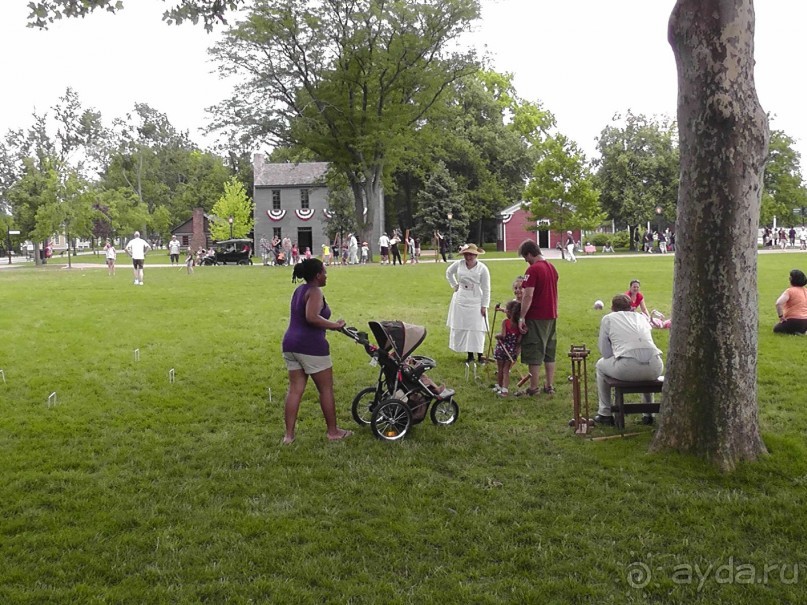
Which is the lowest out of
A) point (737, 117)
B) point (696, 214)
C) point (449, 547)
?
point (449, 547)

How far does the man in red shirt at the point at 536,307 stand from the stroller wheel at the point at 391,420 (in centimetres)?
193

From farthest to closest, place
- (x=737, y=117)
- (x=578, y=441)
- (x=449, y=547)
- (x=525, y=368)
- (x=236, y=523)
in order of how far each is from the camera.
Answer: (x=525, y=368)
(x=578, y=441)
(x=737, y=117)
(x=236, y=523)
(x=449, y=547)

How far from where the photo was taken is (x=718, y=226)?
4934 millimetres

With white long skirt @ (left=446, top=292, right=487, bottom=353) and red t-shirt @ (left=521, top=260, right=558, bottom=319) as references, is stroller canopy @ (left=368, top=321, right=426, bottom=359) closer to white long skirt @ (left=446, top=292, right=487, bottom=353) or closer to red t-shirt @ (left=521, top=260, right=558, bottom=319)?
red t-shirt @ (left=521, top=260, right=558, bottom=319)

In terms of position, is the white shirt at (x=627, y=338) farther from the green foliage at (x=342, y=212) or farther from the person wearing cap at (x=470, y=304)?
the green foliage at (x=342, y=212)

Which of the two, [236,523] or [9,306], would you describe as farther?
[9,306]

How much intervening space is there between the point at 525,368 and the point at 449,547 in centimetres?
547

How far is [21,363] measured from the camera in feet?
31.0

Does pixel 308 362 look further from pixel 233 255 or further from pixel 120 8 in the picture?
pixel 233 255

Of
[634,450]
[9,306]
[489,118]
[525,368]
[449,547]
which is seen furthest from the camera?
[489,118]

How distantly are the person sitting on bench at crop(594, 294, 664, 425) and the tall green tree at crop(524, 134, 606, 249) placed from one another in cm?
4237

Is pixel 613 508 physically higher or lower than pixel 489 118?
lower

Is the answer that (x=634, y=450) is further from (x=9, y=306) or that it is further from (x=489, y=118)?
(x=489, y=118)

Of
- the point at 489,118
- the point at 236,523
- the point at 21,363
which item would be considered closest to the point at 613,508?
the point at 236,523
